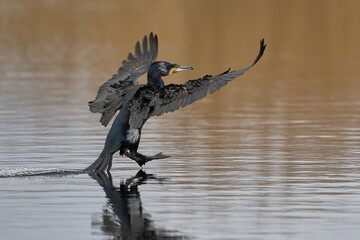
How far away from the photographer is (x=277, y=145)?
45.4ft

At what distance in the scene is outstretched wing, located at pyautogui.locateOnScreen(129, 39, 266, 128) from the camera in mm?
11508

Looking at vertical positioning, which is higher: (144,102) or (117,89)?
(117,89)

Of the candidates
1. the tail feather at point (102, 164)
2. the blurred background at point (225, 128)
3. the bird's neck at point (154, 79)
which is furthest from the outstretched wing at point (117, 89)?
the tail feather at point (102, 164)

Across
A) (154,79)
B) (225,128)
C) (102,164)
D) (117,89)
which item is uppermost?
(154,79)

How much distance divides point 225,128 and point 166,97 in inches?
179

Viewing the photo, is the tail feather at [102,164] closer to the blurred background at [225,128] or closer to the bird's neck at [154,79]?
the blurred background at [225,128]

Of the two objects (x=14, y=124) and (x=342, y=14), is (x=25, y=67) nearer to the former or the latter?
(x=14, y=124)

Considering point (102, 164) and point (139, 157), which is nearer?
point (102, 164)

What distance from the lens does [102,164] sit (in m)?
11.6

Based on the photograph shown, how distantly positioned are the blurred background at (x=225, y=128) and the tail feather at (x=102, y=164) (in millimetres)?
260

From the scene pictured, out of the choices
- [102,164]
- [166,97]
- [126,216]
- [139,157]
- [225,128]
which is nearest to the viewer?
[126,216]

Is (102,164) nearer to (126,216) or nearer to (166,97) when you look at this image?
(166,97)

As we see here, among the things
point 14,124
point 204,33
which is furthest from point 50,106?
point 204,33

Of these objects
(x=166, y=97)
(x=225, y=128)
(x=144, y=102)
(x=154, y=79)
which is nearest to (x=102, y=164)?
(x=144, y=102)
